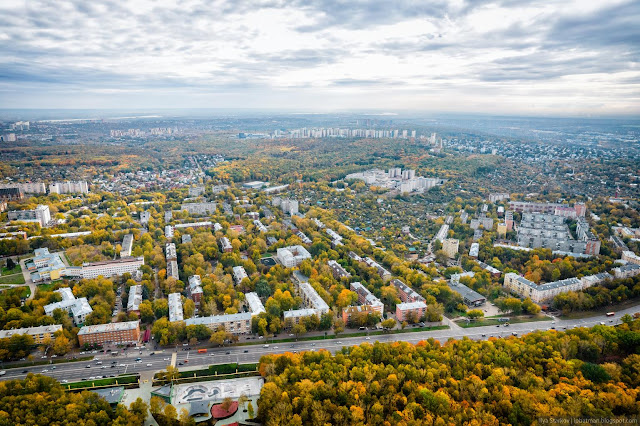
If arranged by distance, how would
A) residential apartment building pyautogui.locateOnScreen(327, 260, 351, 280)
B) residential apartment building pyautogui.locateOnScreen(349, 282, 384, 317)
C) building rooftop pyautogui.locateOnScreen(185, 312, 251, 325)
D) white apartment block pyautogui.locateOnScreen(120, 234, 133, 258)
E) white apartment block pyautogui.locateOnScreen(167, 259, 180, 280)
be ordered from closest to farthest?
building rooftop pyautogui.locateOnScreen(185, 312, 251, 325)
residential apartment building pyautogui.locateOnScreen(349, 282, 384, 317)
residential apartment building pyautogui.locateOnScreen(327, 260, 351, 280)
white apartment block pyautogui.locateOnScreen(167, 259, 180, 280)
white apartment block pyautogui.locateOnScreen(120, 234, 133, 258)

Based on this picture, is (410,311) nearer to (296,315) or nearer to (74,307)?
(296,315)

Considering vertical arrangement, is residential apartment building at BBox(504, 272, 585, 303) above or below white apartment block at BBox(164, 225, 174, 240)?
below

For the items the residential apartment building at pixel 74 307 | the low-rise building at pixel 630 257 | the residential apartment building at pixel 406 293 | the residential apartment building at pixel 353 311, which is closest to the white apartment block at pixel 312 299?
the residential apartment building at pixel 353 311

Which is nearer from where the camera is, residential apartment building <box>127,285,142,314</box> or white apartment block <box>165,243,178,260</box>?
residential apartment building <box>127,285,142,314</box>

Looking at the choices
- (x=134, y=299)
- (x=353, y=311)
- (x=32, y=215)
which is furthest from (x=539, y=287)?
(x=32, y=215)

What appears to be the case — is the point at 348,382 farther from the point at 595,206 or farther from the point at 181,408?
the point at 595,206

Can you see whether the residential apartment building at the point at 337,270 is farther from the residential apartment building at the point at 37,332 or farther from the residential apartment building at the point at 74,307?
the residential apartment building at the point at 37,332

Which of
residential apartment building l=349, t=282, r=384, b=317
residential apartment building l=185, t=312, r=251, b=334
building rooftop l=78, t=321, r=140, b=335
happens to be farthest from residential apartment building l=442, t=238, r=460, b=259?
building rooftop l=78, t=321, r=140, b=335

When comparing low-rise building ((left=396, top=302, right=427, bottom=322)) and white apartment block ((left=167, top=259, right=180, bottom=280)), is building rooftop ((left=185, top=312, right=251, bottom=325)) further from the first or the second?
low-rise building ((left=396, top=302, right=427, bottom=322))
